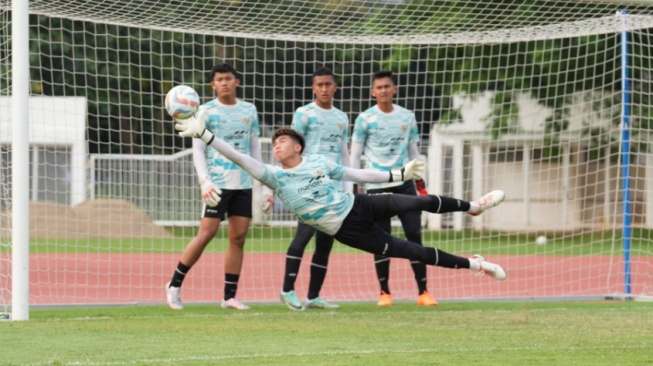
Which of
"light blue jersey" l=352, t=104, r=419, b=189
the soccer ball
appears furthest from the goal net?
the soccer ball

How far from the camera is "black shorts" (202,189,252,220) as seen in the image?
10.6 metres

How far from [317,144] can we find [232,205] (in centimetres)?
101

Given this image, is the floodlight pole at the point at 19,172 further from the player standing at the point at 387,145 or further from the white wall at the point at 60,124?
the player standing at the point at 387,145

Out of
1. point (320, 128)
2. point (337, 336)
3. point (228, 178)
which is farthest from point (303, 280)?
point (337, 336)

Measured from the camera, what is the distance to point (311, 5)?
1291 cm

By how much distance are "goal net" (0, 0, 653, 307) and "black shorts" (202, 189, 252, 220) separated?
1.85 meters

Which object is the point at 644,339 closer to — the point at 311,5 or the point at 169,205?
the point at 311,5

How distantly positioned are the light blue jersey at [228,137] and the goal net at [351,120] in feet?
5.08

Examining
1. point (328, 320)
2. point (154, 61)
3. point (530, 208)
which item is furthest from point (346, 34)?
point (530, 208)

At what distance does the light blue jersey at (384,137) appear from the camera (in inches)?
442

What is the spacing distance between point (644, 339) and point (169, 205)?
1297 cm

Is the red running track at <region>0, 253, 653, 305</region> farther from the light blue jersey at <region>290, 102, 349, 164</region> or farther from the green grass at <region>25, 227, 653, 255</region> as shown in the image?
the light blue jersey at <region>290, 102, 349, 164</region>

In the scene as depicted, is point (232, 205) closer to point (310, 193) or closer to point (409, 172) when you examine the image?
point (310, 193)

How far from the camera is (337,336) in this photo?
8406 millimetres
